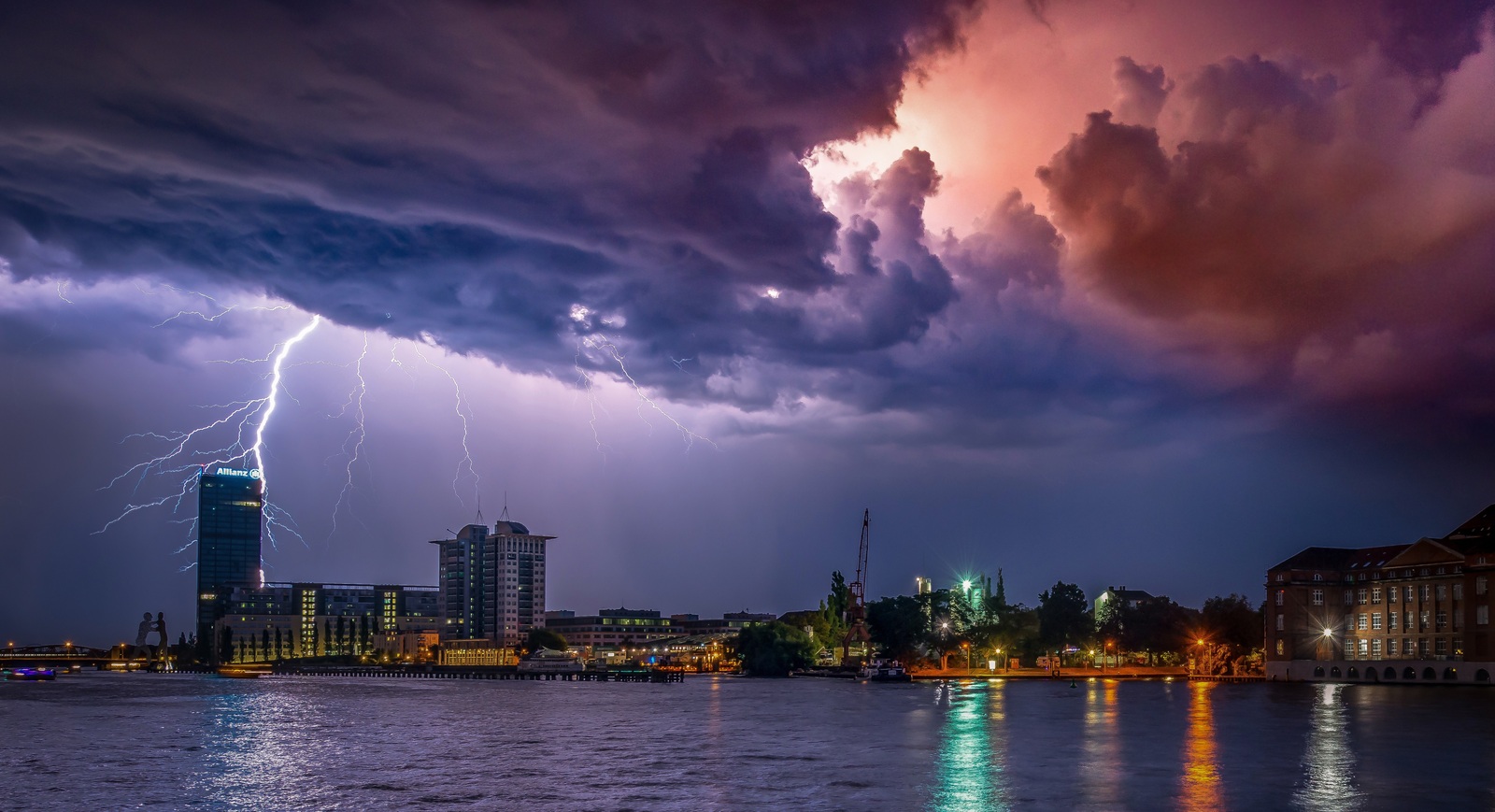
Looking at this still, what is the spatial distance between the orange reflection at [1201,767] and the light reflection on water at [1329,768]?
3.45m

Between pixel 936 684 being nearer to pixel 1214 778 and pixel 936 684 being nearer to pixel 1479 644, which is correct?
pixel 1479 644

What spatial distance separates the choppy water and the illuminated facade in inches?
1094

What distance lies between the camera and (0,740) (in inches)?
3410

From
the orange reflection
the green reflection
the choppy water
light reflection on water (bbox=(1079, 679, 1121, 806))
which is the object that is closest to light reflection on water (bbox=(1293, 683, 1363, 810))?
the choppy water

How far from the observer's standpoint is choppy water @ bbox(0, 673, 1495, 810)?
5209cm

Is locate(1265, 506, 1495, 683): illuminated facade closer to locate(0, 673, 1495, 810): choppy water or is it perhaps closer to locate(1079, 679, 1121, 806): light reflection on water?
locate(0, 673, 1495, 810): choppy water

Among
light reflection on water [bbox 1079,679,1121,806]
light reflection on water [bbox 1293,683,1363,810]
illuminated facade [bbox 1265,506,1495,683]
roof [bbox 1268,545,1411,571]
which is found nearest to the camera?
light reflection on water [bbox 1293,683,1363,810]

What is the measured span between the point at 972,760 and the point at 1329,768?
1718 centimetres

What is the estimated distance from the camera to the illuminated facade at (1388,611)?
151750 millimetres

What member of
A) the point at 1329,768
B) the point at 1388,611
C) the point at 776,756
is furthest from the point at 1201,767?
the point at 1388,611

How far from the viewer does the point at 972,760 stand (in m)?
65.9

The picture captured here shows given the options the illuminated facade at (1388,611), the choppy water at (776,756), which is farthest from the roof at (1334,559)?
the choppy water at (776,756)

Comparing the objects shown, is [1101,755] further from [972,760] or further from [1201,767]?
[972,760]

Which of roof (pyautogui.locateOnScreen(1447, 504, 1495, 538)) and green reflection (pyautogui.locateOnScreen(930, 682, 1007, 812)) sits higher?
roof (pyautogui.locateOnScreen(1447, 504, 1495, 538))
